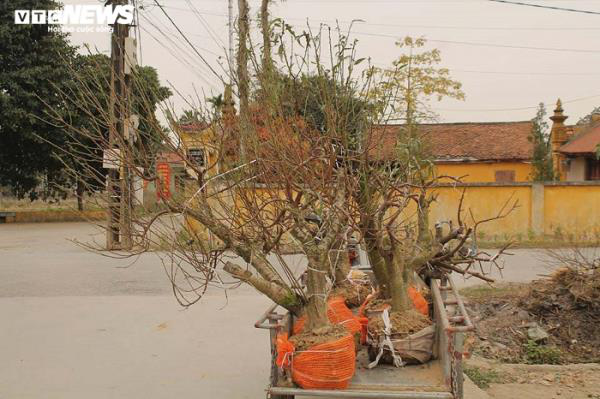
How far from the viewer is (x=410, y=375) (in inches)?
171

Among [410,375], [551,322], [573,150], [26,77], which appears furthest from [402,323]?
[26,77]

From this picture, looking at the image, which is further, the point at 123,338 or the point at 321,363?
the point at 123,338

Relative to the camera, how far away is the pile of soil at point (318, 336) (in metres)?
4.03

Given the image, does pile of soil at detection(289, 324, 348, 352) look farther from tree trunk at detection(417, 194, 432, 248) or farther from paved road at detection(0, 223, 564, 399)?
paved road at detection(0, 223, 564, 399)

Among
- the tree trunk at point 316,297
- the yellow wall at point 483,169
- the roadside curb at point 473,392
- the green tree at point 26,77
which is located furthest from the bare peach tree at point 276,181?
the yellow wall at point 483,169

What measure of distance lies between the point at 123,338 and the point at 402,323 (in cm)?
445

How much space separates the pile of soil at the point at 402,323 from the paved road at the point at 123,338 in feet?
5.67

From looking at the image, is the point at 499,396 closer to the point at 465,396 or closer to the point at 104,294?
the point at 465,396

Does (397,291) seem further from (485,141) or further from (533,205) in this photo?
(485,141)

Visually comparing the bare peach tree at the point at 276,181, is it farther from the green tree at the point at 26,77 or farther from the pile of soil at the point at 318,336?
the green tree at the point at 26,77

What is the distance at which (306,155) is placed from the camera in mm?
4516

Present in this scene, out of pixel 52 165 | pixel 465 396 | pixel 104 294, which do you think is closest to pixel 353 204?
pixel 465 396

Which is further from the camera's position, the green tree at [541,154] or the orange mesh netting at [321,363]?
the green tree at [541,154]

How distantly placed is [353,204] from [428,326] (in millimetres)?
1074
